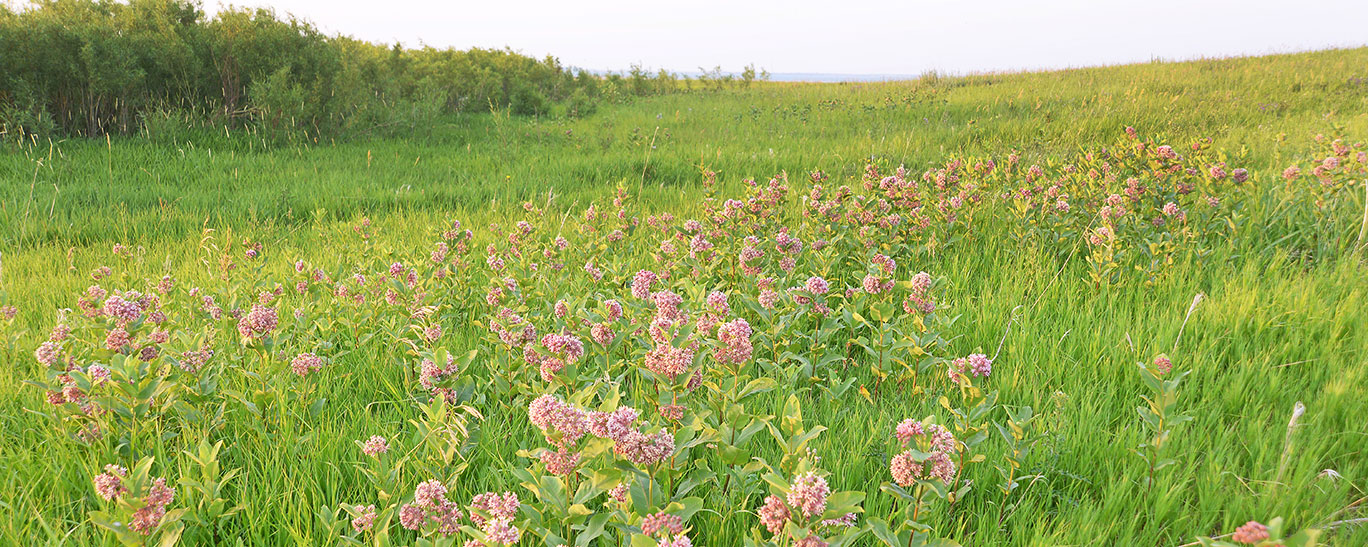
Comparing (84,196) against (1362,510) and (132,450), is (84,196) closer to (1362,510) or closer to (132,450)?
(132,450)

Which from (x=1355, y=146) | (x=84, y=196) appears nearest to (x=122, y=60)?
(x=84, y=196)

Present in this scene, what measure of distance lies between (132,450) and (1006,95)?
1367 centimetres

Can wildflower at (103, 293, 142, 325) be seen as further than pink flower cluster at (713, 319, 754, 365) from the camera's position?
Yes

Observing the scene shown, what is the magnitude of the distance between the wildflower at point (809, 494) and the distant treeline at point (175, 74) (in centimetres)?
962

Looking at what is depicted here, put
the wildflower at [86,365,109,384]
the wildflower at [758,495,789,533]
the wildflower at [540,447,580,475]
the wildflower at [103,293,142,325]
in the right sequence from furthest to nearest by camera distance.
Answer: the wildflower at [103,293,142,325] < the wildflower at [86,365,109,384] < the wildflower at [540,447,580,475] < the wildflower at [758,495,789,533]

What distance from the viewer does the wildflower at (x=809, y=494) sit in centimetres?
122

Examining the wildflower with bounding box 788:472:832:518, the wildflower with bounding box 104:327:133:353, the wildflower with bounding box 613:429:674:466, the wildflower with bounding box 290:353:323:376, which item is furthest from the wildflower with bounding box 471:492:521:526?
the wildflower with bounding box 104:327:133:353

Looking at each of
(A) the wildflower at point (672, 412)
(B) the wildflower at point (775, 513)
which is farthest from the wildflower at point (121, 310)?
(B) the wildflower at point (775, 513)

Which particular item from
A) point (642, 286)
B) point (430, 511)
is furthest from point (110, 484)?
point (642, 286)

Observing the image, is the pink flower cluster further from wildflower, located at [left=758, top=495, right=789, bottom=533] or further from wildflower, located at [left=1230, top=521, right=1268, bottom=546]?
wildflower, located at [left=1230, top=521, right=1268, bottom=546]

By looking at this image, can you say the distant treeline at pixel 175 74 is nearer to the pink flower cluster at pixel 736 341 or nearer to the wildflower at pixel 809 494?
the pink flower cluster at pixel 736 341

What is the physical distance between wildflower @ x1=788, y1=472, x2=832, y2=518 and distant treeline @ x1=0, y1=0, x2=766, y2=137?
9.62m

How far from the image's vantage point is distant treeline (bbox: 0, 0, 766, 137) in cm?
798

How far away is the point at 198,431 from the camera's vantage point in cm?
227
